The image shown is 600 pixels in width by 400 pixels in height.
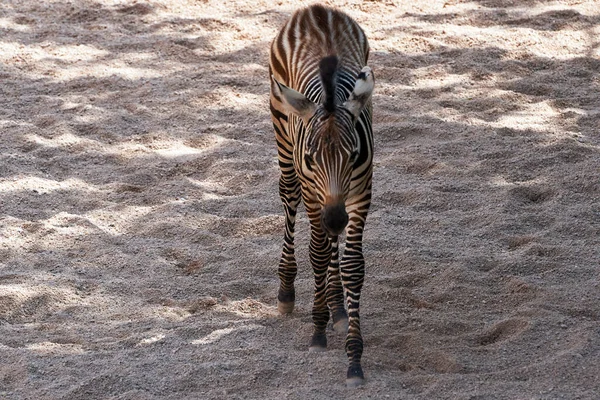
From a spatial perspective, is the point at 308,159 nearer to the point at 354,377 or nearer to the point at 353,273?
the point at 353,273

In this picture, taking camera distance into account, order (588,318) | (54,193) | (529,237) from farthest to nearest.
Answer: (54,193) < (529,237) < (588,318)

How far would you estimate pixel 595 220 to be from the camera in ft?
22.4

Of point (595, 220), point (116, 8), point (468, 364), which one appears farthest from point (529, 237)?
point (116, 8)

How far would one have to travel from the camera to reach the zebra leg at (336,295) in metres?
5.66

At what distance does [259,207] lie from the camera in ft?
24.1

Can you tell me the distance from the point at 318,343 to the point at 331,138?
1354 millimetres

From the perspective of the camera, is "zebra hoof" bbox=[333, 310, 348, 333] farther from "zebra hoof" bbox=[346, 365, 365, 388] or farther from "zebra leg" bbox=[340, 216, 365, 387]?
"zebra hoof" bbox=[346, 365, 365, 388]

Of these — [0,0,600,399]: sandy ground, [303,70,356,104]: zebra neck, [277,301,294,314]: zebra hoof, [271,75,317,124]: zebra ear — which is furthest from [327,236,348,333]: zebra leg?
[271,75,317,124]: zebra ear

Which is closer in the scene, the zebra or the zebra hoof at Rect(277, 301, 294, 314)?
the zebra

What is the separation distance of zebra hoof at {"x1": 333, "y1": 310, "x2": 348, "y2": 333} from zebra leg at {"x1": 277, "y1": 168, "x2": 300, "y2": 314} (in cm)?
33

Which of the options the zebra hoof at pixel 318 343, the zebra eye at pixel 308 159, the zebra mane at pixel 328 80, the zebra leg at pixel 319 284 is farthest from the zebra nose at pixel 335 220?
the zebra hoof at pixel 318 343

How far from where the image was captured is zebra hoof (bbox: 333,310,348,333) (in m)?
5.64

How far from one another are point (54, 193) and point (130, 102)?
5.85 ft

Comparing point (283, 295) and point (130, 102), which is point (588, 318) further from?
point (130, 102)
